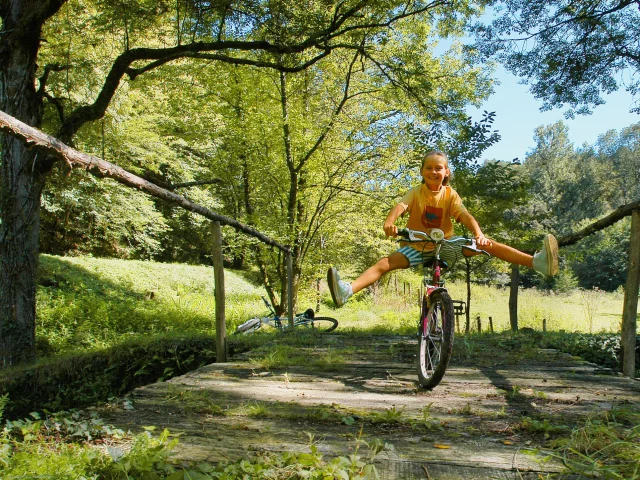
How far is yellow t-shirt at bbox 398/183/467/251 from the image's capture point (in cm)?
370

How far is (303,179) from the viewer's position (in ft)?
38.9

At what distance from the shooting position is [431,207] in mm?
3705

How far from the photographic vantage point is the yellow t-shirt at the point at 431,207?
3.70 meters

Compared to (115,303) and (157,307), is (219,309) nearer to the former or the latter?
(115,303)

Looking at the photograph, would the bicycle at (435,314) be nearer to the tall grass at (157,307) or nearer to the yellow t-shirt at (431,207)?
the yellow t-shirt at (431,207)

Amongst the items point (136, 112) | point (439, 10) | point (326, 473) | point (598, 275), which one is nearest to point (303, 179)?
point (439, 10)

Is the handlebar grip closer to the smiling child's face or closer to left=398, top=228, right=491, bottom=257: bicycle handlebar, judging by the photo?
left=398, top=228, right=491, bottom=257: bicycle handlebar

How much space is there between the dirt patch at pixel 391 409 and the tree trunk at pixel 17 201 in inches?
146

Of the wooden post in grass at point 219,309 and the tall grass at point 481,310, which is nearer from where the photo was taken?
the wooden post in grass at point 219,309

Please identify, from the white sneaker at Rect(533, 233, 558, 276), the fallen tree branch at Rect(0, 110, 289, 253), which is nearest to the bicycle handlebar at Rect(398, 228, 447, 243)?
the white sneaker at Rect(533, 233, 558, 276)

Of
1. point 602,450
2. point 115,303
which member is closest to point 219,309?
point 602,450

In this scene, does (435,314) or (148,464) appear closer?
(148,464)

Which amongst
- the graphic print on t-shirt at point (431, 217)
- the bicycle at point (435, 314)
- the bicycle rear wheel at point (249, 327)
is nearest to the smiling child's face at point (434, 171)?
the graphic print on t-shirt at point (431, 217)

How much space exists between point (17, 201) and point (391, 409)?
5.67 meters
